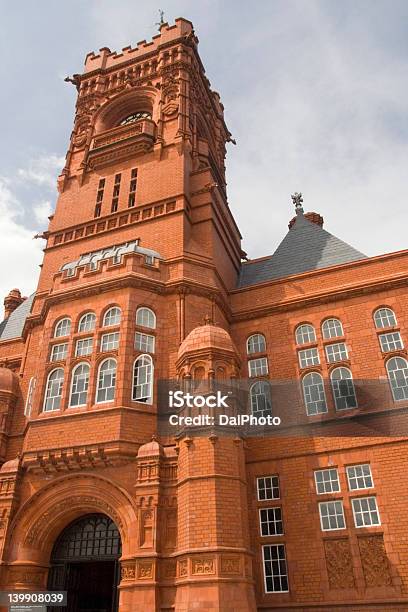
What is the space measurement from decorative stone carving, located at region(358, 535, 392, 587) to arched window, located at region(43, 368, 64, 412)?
36.6 ft

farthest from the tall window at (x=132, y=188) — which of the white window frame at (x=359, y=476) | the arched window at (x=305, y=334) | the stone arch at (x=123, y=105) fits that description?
the white window frame at (x=359, y=476)

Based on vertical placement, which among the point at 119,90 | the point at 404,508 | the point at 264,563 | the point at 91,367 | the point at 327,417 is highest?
the point at 119,90

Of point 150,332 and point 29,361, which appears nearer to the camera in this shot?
point 150,332

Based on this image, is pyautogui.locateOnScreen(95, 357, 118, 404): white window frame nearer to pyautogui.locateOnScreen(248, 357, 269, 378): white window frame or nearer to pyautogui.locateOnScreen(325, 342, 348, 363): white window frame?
pyautogui.locateOnScreen(248, 357, 269, 378): white window frame

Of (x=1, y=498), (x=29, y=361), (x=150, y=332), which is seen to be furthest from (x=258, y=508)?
(x=29, y=361)

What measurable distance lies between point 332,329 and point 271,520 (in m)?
7.86

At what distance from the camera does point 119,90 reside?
3400cm

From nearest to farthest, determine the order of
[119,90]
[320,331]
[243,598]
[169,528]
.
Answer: [243,598]
[169,528]
[320,331]
[119,90]

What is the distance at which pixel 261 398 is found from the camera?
20.1 meters

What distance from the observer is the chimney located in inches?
1389

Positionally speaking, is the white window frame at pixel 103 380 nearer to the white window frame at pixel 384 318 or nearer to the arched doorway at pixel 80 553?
the arched doorway at pixel 80 553

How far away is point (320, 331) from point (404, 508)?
24.3ft

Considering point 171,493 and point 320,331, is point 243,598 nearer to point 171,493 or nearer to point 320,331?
point 171,493

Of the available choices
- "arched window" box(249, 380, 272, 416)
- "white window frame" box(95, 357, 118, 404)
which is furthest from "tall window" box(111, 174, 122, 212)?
"arched window" box(249, 380, 272, 416)
